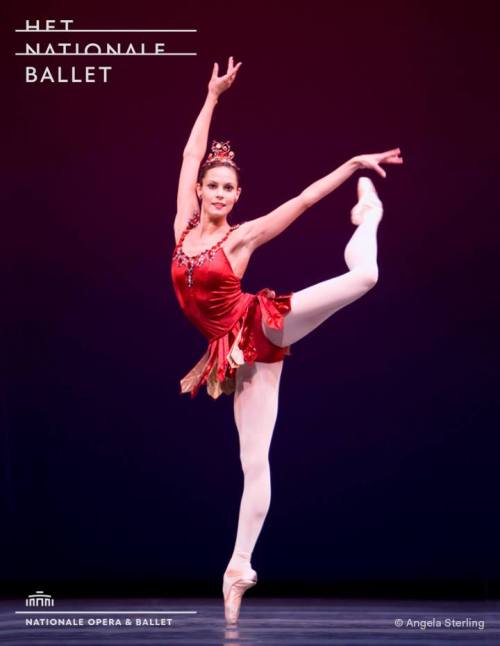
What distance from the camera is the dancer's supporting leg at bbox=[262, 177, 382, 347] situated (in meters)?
4.15

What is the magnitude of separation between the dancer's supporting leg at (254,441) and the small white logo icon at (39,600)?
58.1 inches

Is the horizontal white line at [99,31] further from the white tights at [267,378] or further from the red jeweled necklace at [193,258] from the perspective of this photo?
the white tights at [267,378]

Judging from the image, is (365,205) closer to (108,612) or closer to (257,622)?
(257,622)

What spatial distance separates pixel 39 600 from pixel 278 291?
1.92 meters

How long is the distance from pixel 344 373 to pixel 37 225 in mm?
1733

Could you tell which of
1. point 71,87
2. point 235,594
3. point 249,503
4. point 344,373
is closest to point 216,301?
point 249,503

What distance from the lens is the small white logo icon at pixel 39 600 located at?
17.7 ft

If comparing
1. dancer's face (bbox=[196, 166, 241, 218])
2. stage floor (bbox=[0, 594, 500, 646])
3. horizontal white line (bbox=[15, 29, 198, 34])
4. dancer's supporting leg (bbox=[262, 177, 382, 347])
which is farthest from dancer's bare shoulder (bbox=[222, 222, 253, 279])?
horizontal white line (bbox=[15, 29, 198, 34])

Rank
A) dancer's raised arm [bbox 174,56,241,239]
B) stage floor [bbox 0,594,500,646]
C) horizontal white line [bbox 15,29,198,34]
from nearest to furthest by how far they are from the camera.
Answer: stage floor [bbox 0,594,500,646] < dancer's raised arm [bbox 174,56,241,239] < horizontal white line [bbox 15,29,198,34]

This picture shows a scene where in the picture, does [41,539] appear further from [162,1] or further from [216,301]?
[162,1]

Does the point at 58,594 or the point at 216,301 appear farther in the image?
the point at 58,594

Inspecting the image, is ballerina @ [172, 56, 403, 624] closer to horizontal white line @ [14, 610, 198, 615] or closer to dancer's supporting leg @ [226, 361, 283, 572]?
dancer's supporting leg @ [226, 361, 283, 572]

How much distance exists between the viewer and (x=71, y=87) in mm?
5680

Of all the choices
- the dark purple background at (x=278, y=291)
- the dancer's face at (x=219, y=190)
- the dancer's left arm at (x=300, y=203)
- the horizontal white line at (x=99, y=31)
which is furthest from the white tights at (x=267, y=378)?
the horizontal white line at (x=99, y=31)
